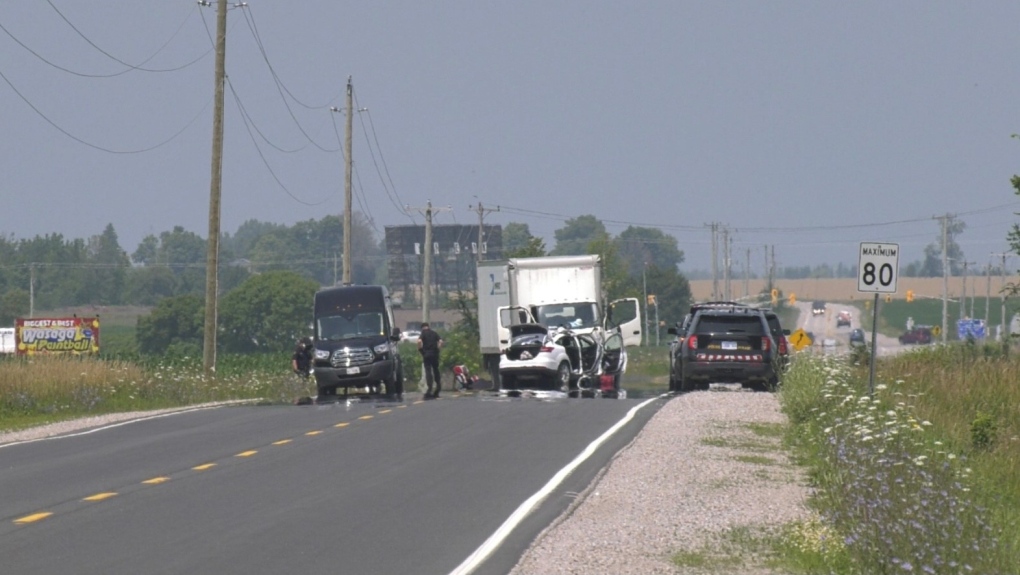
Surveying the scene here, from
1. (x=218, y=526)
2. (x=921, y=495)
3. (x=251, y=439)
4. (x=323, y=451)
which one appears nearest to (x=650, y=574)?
(x=921, y=495)

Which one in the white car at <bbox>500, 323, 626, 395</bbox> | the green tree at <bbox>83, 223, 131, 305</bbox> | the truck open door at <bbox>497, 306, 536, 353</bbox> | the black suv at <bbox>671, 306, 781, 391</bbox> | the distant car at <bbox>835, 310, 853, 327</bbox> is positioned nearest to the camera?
the black suv at <bbox>671, 306, 781, 391</bbox>

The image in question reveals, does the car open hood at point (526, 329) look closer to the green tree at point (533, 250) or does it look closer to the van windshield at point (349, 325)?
the van windshield at point (349, 325)

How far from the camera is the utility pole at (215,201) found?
38.7m

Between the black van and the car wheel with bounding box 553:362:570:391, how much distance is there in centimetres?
423

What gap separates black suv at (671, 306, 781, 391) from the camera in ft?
108

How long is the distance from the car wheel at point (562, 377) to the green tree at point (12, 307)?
11019 cm

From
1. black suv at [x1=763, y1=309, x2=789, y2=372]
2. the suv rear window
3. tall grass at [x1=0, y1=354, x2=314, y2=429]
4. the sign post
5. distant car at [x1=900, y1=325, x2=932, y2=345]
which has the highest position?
the sign post

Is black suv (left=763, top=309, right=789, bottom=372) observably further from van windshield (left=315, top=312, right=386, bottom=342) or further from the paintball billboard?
the paintball billboard

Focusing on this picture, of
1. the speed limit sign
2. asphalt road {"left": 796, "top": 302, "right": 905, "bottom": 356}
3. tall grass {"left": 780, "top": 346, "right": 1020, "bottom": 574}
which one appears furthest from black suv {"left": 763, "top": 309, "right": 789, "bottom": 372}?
asphalt road {"left": 796, "top": 302, "right": 905, "bottom": 356}

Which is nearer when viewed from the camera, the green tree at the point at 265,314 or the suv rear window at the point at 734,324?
the suv rear window at the point at 734,324

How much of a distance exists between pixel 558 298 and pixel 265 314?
291 ft

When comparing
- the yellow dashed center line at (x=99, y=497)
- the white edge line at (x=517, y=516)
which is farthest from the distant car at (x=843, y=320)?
the yellow dashed center line at (x=99, y=497)

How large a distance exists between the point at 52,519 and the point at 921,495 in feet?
24.2

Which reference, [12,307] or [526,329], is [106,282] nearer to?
[12,307]
